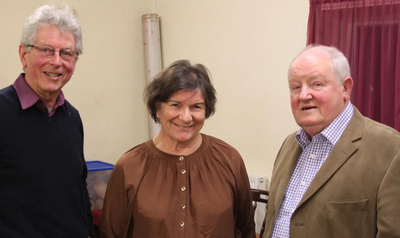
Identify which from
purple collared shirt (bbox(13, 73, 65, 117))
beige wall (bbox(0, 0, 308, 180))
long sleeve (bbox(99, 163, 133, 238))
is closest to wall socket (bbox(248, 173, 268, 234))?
beige wall (bbox(0, 0, 308, 180))

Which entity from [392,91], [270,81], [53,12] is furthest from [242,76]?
[53,12]

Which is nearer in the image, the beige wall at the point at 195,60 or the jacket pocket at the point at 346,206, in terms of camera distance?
the jacket pocket at the point at 346,206

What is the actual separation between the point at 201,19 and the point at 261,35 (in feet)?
2.75

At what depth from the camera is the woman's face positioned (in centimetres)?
201

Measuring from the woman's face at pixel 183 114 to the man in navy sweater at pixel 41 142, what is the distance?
1.58 ft

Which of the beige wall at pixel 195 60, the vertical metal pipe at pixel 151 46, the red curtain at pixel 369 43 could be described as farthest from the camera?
the vertical metal pipe at pixel 151 46

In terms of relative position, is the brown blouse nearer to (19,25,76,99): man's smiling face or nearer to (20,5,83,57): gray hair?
(19,25,76,99): man's smiling face

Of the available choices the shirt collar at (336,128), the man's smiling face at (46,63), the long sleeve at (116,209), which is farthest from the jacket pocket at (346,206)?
the man's smiling face at (46,63)

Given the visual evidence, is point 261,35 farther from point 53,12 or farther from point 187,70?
point 53,12

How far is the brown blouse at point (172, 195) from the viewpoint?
76.6 inches

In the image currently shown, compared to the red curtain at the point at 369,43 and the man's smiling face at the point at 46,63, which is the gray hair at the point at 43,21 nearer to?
the man's smiling face at the point at 46,63

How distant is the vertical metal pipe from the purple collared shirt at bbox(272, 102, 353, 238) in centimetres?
257

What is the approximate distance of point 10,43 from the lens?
354 cm

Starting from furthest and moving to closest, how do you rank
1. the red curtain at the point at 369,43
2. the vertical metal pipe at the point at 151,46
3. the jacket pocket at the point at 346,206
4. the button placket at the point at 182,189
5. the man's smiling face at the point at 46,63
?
the vertical metal pipe at the point at 151,46 < the red curtain at the point at 369,43 < the button placket at the point at 182,189 < the man's smiling face at the point at 46,63 < the jacket pocket at the point at 346,206
